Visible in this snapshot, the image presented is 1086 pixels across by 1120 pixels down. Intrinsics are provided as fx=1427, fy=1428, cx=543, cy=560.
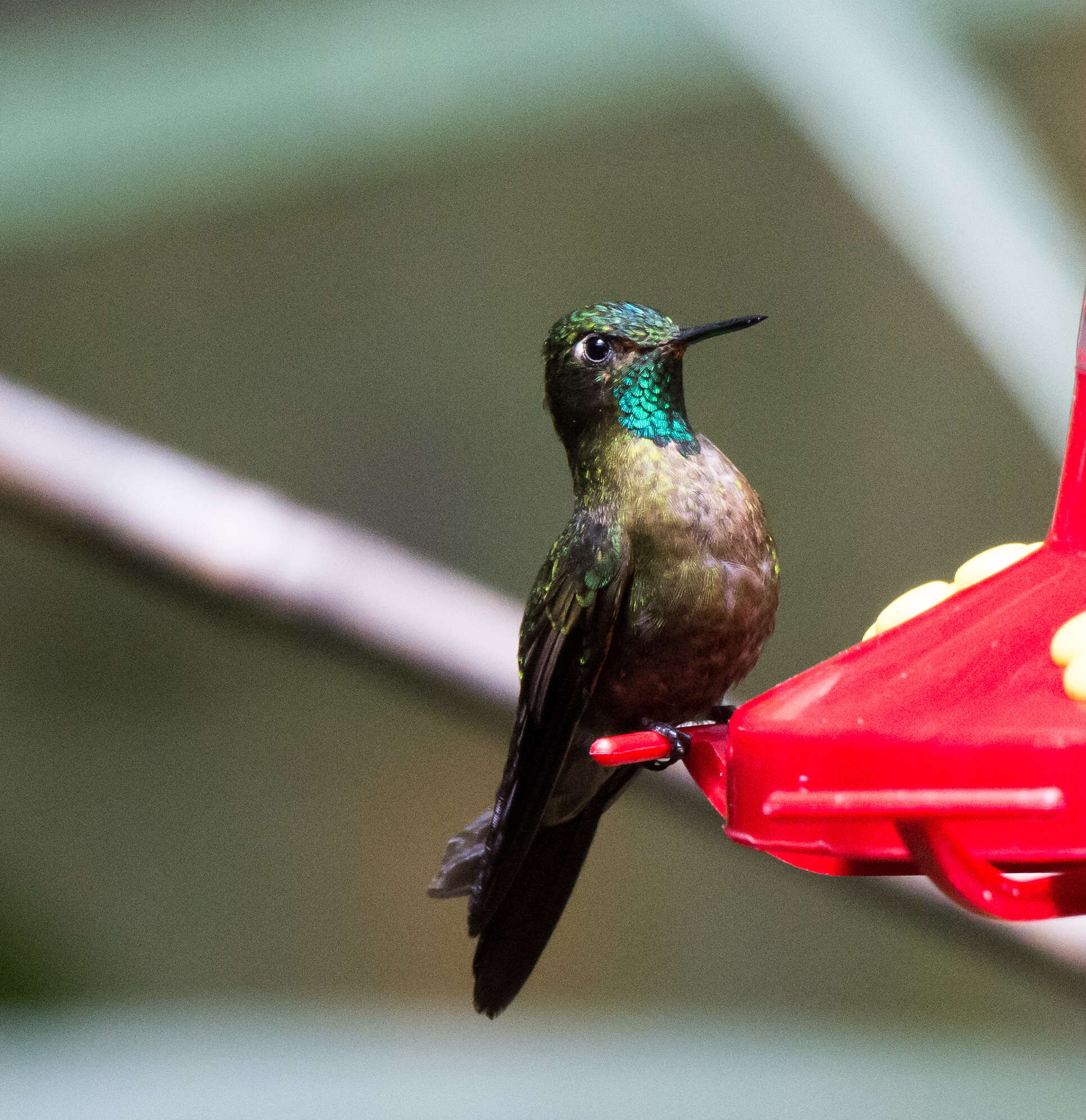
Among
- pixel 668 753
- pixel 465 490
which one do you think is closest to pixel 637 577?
pixel 668 753

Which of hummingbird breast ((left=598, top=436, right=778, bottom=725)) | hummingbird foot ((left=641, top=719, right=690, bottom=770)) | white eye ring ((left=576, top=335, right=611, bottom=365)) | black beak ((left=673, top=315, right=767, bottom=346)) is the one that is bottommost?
hummingbird foot ((left=641, top=719, right=690, bottom=770))

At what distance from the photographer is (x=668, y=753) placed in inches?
67.8

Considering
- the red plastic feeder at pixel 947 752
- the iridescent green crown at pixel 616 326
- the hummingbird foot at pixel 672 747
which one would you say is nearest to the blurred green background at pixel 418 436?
the iridescent green crown at pixel 616 326

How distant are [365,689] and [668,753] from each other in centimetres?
345

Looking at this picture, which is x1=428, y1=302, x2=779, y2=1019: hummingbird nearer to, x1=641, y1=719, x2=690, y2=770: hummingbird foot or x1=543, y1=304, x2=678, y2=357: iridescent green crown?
x1=543, y1=304, x2=678, y2=357: iridescent green crown

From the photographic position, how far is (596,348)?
229cm

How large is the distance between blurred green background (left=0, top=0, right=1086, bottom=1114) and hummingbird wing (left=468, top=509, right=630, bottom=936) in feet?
8.05

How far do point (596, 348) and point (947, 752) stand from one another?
1.27 meters

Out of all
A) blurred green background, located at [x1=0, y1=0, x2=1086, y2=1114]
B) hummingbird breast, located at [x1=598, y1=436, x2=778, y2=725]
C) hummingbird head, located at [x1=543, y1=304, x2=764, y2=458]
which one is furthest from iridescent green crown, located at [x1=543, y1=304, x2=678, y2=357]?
blurred green background, located at [x1=0, y1=0, x2=1086, y2=1114]

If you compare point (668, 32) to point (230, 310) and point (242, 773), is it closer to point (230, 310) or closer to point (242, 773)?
point (230, 310)

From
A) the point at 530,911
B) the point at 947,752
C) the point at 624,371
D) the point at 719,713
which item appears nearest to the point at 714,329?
the point at 624,371

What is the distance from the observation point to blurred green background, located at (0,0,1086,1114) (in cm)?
471

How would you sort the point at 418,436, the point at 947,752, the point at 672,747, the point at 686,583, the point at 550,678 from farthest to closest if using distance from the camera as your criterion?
the point at 418,436, the point at 686,583, the point at 550,678, the point at 672,747, the point at 947,752

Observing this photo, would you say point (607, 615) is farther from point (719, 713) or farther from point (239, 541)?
point (239, 541)
